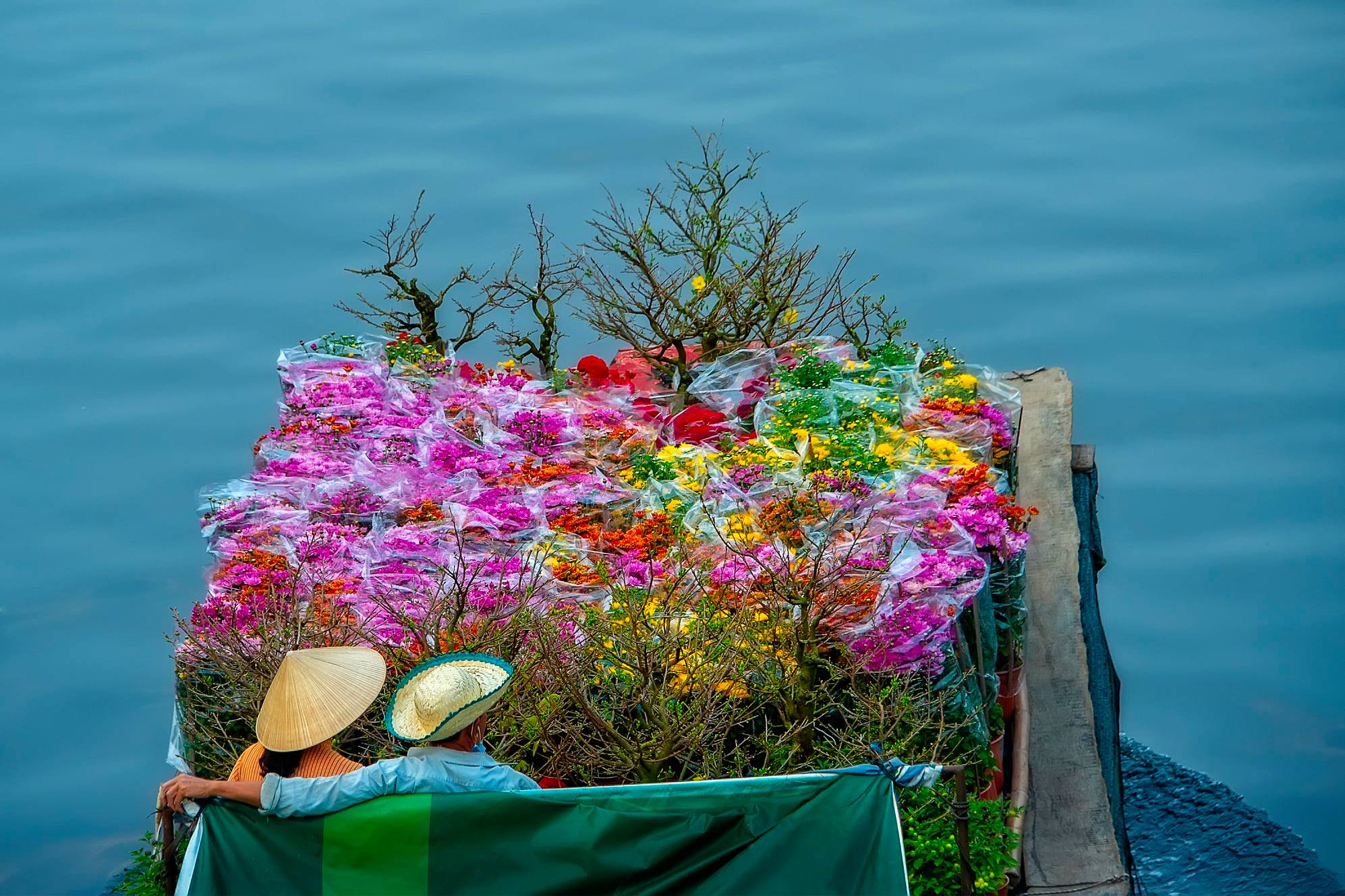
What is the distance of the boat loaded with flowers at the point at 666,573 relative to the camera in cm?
571

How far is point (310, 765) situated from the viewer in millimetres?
4086

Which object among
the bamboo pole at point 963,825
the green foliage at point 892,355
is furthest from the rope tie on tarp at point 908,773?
the green foliage at point 892,355

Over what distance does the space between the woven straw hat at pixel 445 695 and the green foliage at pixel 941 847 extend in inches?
77.5

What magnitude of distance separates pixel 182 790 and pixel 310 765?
45cm

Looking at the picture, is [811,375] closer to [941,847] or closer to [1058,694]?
[1058,694]

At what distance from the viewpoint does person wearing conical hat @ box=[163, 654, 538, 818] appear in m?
3.73

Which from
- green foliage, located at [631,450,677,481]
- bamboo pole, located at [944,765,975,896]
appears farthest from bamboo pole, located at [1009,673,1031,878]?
bamboo pole, located at [944,765,975,896]

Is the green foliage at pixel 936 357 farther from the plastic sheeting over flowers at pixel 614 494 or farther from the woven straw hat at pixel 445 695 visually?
the woven straw hat at pixel 445 695

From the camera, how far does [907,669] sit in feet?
19.5

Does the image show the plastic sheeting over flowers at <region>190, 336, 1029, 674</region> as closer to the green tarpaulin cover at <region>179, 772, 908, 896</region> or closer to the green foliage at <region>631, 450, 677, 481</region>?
the green foliage at <region>631, 450, 677, 481</region>

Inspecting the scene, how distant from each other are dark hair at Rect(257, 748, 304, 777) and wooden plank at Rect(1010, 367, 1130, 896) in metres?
4.19

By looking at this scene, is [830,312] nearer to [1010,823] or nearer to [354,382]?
[354,382]

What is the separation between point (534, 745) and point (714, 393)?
13.7 ft

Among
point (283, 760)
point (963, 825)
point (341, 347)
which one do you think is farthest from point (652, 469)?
point (963, 825)
